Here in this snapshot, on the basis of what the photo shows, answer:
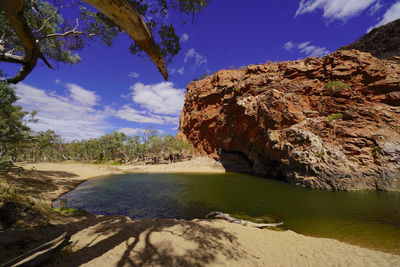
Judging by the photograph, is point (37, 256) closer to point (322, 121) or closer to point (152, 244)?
point (152, 244)

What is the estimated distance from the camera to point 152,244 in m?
6.16

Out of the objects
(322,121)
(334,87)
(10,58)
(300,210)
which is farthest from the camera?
(334,87)

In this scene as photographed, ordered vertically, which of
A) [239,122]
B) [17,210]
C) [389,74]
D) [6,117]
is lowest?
[17,210]

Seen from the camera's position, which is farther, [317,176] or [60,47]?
[317,176]

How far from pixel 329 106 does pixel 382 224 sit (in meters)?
23.4

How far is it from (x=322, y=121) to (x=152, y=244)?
96.7 ft

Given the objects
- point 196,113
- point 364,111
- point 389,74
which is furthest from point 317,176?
point 196,113

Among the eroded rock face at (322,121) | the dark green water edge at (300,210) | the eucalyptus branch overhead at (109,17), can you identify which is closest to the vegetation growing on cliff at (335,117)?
the eroded rock face at (322,121)

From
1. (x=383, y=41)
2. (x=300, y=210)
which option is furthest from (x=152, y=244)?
(x=383, y=41)

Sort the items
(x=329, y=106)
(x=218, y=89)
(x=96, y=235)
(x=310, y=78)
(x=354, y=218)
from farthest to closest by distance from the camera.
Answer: (x=218, y=89), (x=310, y=78), (x=329, y=106), (x=354, y=218), (x=96, y=235)

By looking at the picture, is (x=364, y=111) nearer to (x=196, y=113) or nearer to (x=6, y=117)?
(x=6, y=117)

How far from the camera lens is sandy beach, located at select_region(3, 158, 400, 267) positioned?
529cm

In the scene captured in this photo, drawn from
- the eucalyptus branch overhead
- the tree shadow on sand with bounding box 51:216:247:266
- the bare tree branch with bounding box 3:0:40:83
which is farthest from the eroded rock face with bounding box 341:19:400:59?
the bare tree branch with bounding box 3:0:40:83

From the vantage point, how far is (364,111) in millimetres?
23844
